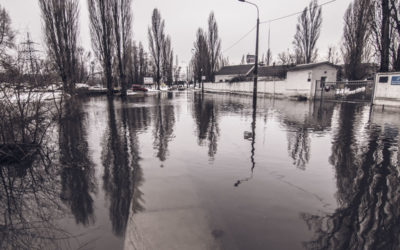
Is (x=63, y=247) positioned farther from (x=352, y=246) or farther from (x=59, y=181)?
(x=352, y=246)

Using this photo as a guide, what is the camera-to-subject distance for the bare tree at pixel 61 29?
75.6 feet

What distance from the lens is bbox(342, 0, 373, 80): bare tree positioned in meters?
22.6

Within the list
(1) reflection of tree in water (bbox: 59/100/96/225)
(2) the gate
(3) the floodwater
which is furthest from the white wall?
(1) reflection of tree in water (bbox: 59/100/96/225)

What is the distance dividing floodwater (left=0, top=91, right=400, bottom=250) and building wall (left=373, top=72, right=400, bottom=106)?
1055 centimetres

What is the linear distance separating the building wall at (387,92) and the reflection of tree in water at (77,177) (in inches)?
707

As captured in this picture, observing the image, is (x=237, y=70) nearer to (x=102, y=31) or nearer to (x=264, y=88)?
(x=264, y=88)

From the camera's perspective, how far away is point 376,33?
1744cm

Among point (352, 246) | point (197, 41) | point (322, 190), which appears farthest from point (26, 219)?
point (197, 41)

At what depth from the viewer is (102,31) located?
27.2 m

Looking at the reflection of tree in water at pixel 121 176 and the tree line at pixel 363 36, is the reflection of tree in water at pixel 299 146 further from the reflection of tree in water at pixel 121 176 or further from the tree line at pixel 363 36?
the tree line at pixel 363 36

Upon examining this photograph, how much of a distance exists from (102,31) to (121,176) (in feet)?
93.6

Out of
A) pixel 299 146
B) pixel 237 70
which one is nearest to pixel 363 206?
pixel 299 146

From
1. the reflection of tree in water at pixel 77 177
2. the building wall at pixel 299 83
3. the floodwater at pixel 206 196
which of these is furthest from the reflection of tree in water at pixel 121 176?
the building wall at pixel 299 83

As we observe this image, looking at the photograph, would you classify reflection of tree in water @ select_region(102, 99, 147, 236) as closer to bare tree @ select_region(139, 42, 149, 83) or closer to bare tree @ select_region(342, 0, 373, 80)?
bare tree @ select_region(342, 0, 373, 80)
